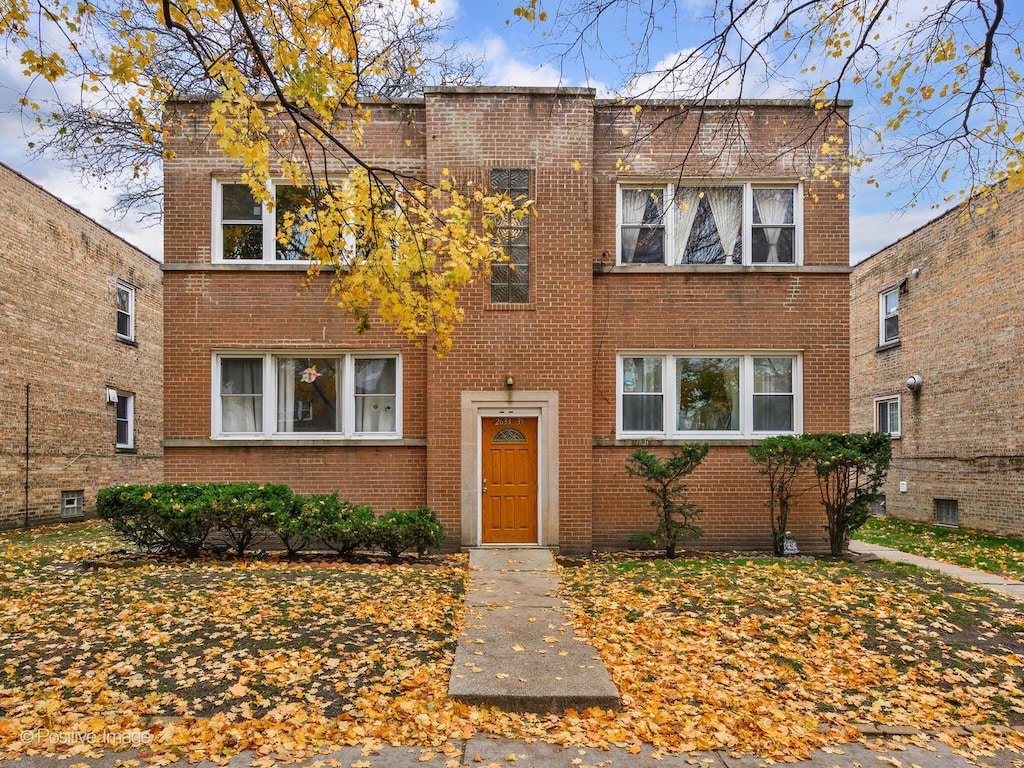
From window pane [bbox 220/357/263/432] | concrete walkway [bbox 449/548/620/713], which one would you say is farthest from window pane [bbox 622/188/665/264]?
window pane [bbox 220/357/263/432]

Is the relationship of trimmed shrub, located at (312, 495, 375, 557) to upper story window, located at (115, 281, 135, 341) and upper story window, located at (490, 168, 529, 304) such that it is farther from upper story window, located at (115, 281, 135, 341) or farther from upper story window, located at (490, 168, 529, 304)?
upper story window, located at (115, 281, 135, 341)

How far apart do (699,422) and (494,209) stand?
5.99m

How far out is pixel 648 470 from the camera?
33.3ft

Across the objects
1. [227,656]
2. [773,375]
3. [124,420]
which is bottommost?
[227,656]

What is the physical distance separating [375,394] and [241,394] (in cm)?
234

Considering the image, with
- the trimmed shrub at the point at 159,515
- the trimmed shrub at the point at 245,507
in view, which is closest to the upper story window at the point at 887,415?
the trimmed shrub at the point at 245,507

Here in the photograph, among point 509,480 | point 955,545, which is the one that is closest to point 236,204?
point 509,480

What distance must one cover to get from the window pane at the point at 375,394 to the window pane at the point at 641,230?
4.65 m

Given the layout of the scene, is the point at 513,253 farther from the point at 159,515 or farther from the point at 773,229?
the point at 159,515

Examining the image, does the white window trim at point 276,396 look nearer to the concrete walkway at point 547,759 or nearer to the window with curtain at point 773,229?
the window with curtain at point 773,229

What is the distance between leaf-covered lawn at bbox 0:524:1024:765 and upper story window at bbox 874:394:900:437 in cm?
1137

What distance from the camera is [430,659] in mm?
5680

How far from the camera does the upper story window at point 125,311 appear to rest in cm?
1847

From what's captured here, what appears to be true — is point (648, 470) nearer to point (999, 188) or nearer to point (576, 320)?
point (576, 320)
